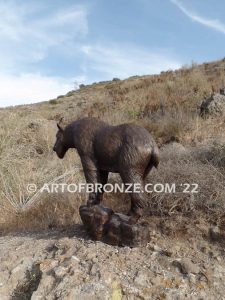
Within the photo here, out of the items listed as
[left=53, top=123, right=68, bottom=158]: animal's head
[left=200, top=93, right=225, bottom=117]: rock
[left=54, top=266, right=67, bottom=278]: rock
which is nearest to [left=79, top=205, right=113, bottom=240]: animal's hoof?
[left=54, top=266, right=67, bottom=278]: rock

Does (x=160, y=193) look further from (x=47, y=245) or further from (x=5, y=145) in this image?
(x=5, y=145)

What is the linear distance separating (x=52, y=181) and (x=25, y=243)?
2282 millimetres

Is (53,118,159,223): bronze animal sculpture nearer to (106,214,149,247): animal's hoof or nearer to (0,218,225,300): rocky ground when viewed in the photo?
(106,214,149,247): animal's hoof

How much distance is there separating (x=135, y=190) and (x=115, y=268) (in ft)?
2.15

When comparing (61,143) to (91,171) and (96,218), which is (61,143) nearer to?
(91,171)

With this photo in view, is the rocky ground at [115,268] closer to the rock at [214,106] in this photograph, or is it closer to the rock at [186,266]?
the rock at [186,266]

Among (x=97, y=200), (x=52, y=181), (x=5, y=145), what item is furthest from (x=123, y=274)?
(x=5, y=145)

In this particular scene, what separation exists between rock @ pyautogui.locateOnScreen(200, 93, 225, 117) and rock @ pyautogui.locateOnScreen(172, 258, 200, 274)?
557 cm

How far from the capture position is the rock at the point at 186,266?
3.30 m

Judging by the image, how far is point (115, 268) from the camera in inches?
130

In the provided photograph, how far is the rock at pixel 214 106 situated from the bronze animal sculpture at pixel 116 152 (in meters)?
5.27

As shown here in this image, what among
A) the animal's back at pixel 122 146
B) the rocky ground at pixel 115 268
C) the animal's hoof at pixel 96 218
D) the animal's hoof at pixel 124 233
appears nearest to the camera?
the rocky ground at pixel 115 268

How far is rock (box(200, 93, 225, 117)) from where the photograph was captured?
8.56 meters

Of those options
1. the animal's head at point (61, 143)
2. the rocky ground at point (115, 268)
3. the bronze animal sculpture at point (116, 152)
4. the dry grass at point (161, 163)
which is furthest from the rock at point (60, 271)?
the dry grass at point (161, 163)
